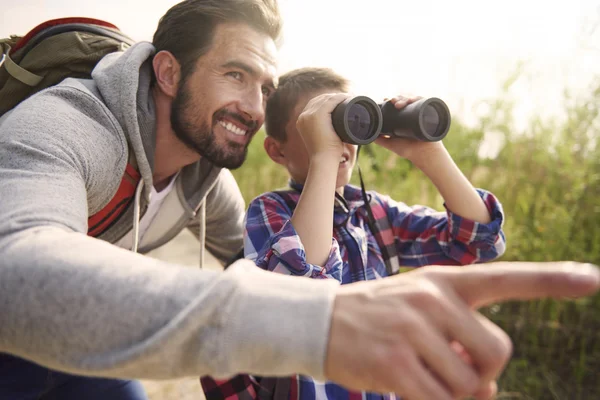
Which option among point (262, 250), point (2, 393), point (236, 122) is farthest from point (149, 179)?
point (2, 393)

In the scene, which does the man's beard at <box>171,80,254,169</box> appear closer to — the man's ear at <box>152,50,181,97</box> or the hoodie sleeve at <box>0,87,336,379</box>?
the man's ear at <box>152,50,181,97</box>

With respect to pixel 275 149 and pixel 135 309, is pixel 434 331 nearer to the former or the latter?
pixel 135 309

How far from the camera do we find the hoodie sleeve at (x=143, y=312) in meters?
0.56

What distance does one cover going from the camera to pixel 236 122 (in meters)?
2.01

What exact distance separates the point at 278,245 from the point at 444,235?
73 cm

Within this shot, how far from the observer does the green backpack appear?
1640 millimetres

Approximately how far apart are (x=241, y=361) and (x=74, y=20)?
5.73 feet

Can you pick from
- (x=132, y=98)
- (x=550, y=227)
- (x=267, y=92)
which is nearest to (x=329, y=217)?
(x=132, y=98)

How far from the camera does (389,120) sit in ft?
5.50

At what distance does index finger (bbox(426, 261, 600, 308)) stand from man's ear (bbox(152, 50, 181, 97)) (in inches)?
67.9

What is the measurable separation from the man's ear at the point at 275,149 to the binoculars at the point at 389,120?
42 cm

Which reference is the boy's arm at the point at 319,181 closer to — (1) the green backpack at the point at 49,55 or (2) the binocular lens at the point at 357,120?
(2) the binocular lens at the point at 357,120

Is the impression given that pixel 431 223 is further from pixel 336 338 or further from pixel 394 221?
pixel 336 338

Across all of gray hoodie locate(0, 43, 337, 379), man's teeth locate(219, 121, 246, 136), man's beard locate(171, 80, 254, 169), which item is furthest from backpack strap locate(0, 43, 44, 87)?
gray hoodie locate(0, 43, 337, 379)
